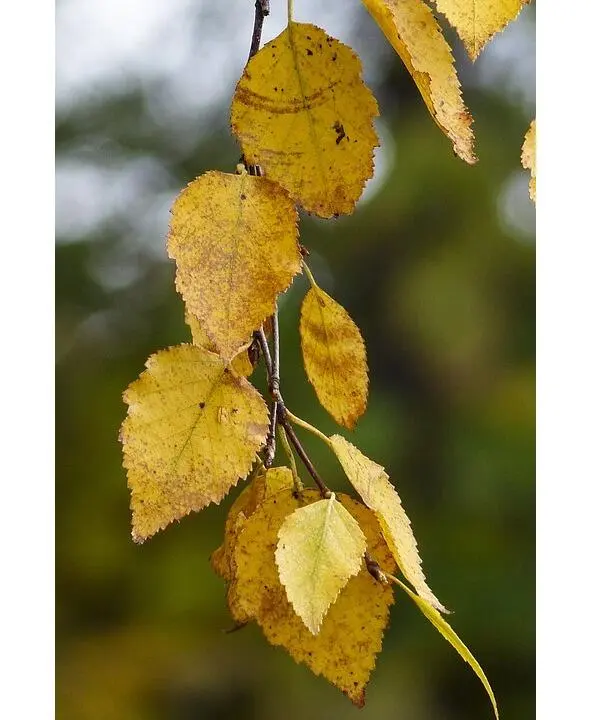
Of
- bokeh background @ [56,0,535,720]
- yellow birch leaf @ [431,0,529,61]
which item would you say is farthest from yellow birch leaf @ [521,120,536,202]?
bokeh background @ [56,0,535,720]

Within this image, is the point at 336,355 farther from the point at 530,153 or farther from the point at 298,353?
the point at 298,353

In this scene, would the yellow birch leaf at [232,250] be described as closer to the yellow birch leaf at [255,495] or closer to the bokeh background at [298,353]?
the yellow birch leaf at [255,495]

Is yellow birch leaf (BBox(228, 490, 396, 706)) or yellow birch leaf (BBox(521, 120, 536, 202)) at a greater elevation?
yellow birch leaf (BBox(521, 120, 536, 202))

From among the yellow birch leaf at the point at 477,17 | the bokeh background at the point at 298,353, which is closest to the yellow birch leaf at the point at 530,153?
the yellow birch leaf at the point at 477,17

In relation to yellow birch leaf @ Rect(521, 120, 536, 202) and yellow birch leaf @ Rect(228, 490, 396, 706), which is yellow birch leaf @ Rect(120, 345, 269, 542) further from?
yellow birch leaf @ Rect(521, 120, 536, 202)

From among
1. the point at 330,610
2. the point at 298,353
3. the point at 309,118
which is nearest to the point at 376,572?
the point at 330,610
